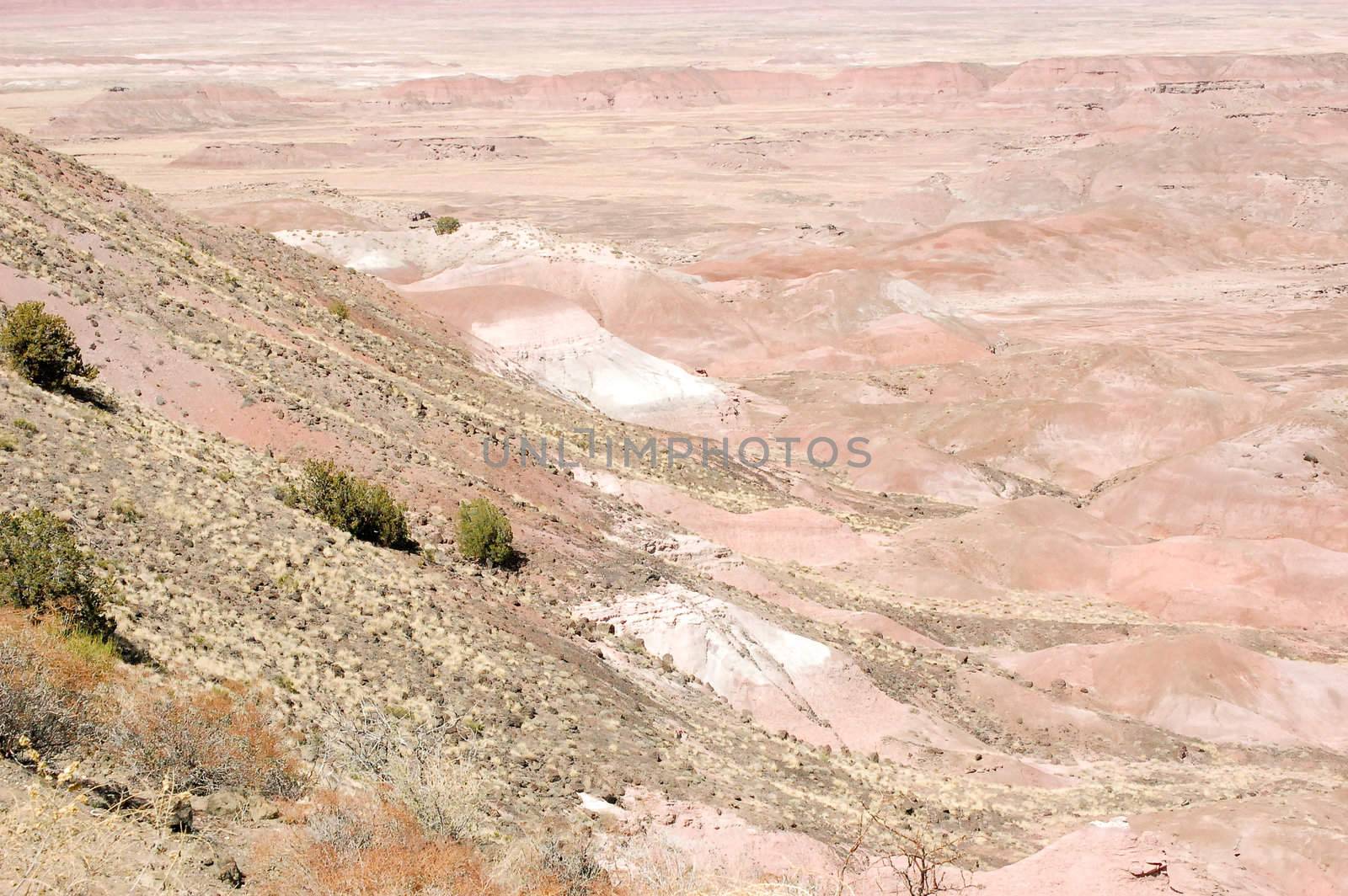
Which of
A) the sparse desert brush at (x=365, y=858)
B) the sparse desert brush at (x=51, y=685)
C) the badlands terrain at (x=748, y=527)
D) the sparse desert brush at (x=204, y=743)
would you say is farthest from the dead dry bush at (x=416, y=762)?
the sparse desert brush at (x=51, y=685)

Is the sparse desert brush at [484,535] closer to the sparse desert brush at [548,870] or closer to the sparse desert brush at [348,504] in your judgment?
the sparse desert brush at [348,504]

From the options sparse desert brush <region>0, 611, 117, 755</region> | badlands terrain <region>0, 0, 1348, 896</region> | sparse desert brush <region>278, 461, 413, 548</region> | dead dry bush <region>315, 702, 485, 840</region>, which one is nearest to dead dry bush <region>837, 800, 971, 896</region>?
badlands terrain <region>0, 0, 1348, 896</region>

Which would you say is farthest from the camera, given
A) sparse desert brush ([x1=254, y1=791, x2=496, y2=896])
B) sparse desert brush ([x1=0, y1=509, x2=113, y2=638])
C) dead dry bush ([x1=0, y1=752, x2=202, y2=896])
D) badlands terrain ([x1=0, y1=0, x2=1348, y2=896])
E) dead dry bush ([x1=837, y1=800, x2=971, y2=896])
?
badlands terrain ([x1=0, y1=0, x2=1348, y2=896])

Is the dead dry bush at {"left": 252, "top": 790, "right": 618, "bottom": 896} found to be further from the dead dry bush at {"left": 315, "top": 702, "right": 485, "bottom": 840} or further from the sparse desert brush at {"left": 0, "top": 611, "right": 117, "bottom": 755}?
the sparse desert brush at {"left": 0, "top": 611, "right": 117, "bottom": 755}

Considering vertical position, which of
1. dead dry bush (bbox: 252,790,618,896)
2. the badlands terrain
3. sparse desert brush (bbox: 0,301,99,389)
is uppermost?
sparse desert brush (bbox: 0,301,99,389)

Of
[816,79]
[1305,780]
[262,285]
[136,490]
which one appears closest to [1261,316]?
[1305,780]

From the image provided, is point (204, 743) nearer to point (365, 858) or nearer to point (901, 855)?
point (365, 858)

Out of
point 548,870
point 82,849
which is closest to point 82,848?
point 82,849

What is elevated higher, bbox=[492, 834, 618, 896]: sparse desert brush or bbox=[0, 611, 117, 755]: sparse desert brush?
bbox=[0, 611, 117, 755]: sparse desert brush
